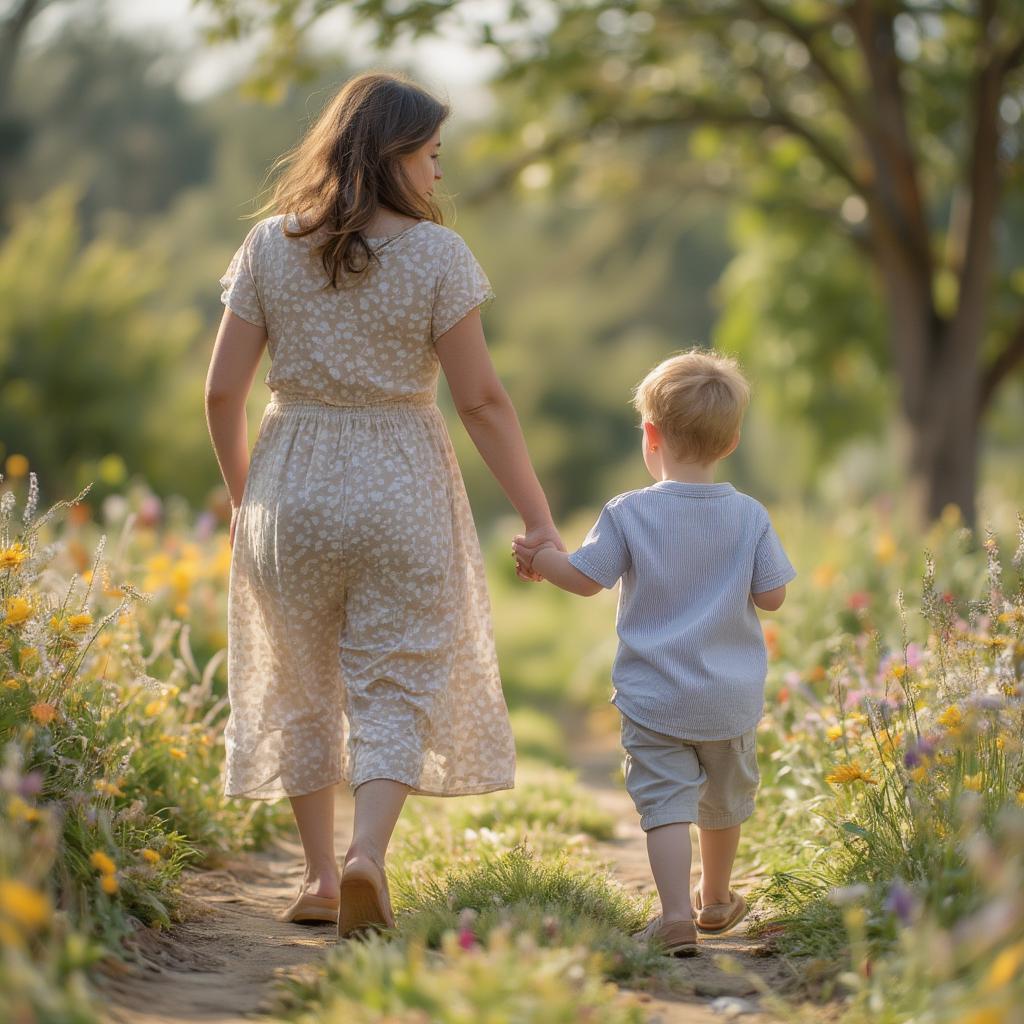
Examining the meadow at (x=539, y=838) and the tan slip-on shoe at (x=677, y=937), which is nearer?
the meadow at (x=539, y=838)

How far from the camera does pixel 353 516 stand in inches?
113

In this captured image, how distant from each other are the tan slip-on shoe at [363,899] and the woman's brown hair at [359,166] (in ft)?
4.18

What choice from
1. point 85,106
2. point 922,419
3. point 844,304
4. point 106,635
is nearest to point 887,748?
point 106,635

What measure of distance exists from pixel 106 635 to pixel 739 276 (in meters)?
8.76

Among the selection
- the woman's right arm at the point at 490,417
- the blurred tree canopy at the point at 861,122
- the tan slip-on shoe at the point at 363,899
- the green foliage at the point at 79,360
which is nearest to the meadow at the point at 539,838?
the tan slip-on shoe at the point at 363,899

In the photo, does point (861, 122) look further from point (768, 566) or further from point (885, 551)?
point (768, 566)

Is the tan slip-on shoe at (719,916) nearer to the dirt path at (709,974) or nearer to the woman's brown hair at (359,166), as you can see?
the dirt path at (709,974)

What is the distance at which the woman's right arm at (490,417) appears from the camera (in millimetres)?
2936

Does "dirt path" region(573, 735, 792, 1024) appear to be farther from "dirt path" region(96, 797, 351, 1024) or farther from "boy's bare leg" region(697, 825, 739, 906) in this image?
"dirt path" region(96, 797, 351, 1024)

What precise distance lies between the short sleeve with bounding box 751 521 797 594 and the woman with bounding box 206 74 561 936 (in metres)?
0.49

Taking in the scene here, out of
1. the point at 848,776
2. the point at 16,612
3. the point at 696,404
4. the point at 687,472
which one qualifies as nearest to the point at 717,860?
the point at 848,776

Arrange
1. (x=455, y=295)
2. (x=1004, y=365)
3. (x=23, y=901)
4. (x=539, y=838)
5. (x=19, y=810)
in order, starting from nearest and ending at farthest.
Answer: (x=23, y=901) < (x=19, y=810) < (x=455, y=295) < (x=539, y=838) < (x=1004, y=365)

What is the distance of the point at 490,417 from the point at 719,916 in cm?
128

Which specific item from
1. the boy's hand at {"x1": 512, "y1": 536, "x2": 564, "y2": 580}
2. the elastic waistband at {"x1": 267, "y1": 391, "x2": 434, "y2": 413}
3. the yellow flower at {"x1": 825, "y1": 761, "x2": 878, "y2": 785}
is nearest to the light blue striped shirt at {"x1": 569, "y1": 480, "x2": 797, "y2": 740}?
the boy's hand at {"x1": 512, "y1": 536, "x2": 564, "y2": 580}
